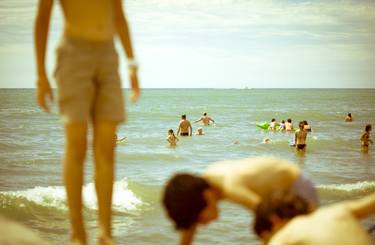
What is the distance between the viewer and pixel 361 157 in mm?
20844

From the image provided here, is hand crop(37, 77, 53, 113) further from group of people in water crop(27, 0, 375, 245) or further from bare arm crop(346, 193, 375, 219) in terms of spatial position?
bare arm crop(346, 193, 375, 219)

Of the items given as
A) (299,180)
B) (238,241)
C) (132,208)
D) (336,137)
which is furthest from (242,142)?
(299,180)

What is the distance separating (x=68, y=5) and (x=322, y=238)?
2065 mm

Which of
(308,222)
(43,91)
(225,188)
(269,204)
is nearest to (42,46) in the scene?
(43,91)

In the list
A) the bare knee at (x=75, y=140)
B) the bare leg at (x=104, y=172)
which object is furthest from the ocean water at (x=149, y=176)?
the bare knee at (x=75, y=140)

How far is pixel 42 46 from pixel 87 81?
0.39m

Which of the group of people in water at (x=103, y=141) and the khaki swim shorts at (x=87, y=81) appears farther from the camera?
the khaki swim shorts at (x=87, y=81)

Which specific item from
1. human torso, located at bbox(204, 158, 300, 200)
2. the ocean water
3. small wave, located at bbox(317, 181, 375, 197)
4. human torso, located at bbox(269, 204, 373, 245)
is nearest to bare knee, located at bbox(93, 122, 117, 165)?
human torso, located at bbox(204, 158, 300, 200)

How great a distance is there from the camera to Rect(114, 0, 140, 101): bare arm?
354 cm

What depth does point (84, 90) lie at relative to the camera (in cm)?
328

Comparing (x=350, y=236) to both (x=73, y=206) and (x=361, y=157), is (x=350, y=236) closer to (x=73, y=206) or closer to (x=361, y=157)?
(x=73, y=206)

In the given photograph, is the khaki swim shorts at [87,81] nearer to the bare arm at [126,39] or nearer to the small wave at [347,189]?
the bare arm at [126,39]

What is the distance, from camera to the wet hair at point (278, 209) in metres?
2.89

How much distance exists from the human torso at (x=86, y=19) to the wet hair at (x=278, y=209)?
146 centimetres
